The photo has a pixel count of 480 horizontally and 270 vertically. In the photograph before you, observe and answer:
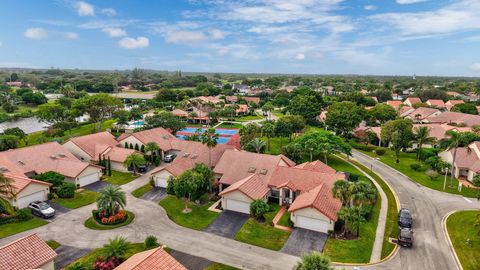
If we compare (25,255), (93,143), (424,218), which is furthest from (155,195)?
(424,218)

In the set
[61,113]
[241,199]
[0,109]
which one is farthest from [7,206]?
[0,109]

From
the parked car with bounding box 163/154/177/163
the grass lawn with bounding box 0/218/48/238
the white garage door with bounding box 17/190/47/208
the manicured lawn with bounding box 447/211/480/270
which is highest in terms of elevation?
the parked car with bounding box 163/154/177/163

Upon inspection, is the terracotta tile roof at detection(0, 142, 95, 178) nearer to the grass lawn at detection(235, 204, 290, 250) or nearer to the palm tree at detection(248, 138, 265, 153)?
the palm tree at detection(248, 138, 265, 153)

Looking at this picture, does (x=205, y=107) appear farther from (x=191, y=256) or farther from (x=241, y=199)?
(x=191, y=256)

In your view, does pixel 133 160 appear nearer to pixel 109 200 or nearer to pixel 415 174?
pixel 109 200

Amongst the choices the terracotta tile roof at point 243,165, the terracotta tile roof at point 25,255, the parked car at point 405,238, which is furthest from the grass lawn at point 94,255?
the parked car at point 405,238

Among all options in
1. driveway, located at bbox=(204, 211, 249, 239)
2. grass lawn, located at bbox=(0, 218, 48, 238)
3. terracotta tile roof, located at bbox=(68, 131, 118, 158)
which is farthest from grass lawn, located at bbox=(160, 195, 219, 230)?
terracotta tile roof, located at bbox=(68, 131, 118, 158)
